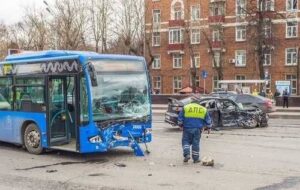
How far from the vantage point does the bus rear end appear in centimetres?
1309

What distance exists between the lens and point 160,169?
11.9 m

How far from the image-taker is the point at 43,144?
1438 centimetres

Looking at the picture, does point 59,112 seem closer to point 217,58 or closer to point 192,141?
point 192,141

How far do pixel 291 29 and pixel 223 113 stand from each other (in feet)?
147

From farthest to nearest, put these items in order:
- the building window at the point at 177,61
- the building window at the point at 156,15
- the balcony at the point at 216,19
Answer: the building window at the point at 156,15 → the building window at the point at 177,61 → the balcony at the point at 216,19

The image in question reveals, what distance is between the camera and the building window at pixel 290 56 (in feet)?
210

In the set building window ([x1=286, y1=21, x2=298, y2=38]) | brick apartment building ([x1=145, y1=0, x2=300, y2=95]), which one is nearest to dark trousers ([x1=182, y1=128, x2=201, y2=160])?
brick apartment building ([x1=145, y1=0, x2=300, y2=95])

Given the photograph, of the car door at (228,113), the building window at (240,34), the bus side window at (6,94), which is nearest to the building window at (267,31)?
the building window at (240,34)

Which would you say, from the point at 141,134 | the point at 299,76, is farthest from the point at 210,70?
the point at 141,134

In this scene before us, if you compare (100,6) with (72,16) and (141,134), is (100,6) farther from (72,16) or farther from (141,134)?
(141,134)

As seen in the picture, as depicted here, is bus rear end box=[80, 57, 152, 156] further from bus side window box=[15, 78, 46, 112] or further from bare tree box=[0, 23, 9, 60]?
bare tree box=[0, 23, 9, 60]

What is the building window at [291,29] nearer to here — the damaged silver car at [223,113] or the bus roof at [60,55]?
the damaged silver car at [223,113]

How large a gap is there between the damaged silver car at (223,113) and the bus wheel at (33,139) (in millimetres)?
8337

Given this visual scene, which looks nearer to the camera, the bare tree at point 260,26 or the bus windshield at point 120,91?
the bus windshield at point 120,91
